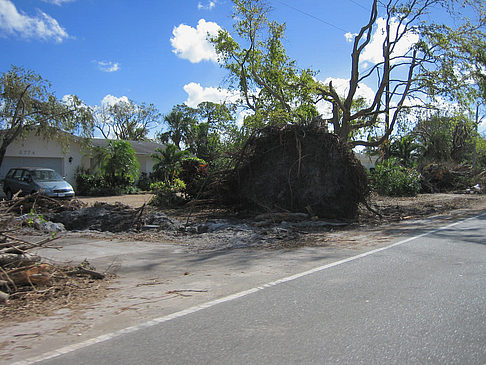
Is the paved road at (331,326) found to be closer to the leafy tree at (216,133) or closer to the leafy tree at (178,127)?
the leafy tree at (216,133)

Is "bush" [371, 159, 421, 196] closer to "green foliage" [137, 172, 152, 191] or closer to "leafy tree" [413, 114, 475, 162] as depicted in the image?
"leafy tree" [413, 114, 475, 162]

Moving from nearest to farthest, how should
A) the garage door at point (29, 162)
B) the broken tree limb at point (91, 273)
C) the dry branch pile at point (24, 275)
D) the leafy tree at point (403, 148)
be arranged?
the dry branch pile at point (24, 275), the broken tree limb at point (91, 273), the garage door at point (29, 162), the leafy tree at point (403, 148)

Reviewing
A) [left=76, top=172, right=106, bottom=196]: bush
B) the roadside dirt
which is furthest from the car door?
the roadside dirt

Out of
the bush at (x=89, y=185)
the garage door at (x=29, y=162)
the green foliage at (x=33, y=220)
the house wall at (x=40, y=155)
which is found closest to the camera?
the green foliage at (x=33, y=220)

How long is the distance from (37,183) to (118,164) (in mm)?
8366

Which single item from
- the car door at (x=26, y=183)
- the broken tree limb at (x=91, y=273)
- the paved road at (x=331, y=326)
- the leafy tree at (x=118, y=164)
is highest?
the leafy tree at (x=118, y=164)

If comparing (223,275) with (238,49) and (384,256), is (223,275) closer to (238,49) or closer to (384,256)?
(384,256)

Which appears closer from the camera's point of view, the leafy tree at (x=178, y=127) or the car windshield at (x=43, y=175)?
the car windshield at (x=43, y=175)

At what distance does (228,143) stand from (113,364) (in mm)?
18128

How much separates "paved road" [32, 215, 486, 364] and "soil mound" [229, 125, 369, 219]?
734cm

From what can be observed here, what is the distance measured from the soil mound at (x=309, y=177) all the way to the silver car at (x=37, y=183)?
926 cm

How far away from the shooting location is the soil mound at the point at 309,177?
13.9m

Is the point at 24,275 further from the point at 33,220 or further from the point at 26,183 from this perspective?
the point at 26,183

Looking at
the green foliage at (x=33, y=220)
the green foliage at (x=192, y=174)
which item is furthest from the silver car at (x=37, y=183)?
the green foliage at (x=33, y=220)
